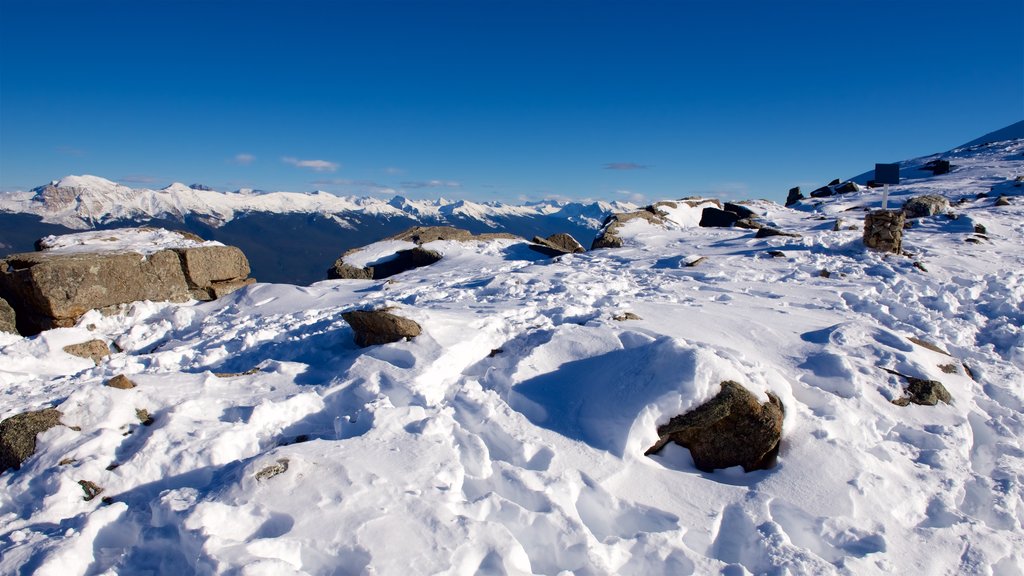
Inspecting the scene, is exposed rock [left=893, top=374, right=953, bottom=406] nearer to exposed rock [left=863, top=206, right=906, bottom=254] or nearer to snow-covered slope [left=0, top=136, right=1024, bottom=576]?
snow-covered slope [left=0, top=136, right=1024, bottom=576]

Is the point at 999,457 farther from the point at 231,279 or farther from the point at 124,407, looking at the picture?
the point at 231,279

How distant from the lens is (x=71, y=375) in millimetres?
8711

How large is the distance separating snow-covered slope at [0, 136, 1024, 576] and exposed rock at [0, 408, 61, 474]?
0.46 ft

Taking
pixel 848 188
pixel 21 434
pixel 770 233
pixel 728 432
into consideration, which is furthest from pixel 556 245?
pixel 848 188

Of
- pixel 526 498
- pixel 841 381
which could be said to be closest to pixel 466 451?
pixel 526 498

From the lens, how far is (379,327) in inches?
319

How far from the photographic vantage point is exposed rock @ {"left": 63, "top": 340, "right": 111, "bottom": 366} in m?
9.82

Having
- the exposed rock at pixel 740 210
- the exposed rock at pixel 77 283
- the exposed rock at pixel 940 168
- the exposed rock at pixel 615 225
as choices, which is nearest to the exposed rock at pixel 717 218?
the exposed rock at pixel 740 210

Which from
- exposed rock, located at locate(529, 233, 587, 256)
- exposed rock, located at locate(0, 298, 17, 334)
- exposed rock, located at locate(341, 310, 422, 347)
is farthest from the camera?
exposed rock, located at locate(529, 233, 587, 256)

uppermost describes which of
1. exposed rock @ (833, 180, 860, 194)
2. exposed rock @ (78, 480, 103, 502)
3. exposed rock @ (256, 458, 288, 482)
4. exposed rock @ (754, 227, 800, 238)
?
exposed rock @ (833, 180, 860, 194)

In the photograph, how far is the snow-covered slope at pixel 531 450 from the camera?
3.92 m

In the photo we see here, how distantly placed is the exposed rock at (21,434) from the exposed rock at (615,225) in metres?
17.2

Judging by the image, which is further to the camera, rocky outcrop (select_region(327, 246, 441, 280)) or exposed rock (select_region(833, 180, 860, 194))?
exposed rock (select_region(833, 180, 860, 194))

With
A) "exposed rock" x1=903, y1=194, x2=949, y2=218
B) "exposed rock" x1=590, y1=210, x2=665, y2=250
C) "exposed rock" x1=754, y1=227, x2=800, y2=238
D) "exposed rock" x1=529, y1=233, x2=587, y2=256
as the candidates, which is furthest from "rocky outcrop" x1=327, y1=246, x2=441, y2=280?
"exposed rock" x1=903, y1=194, x2=949, y2=218
